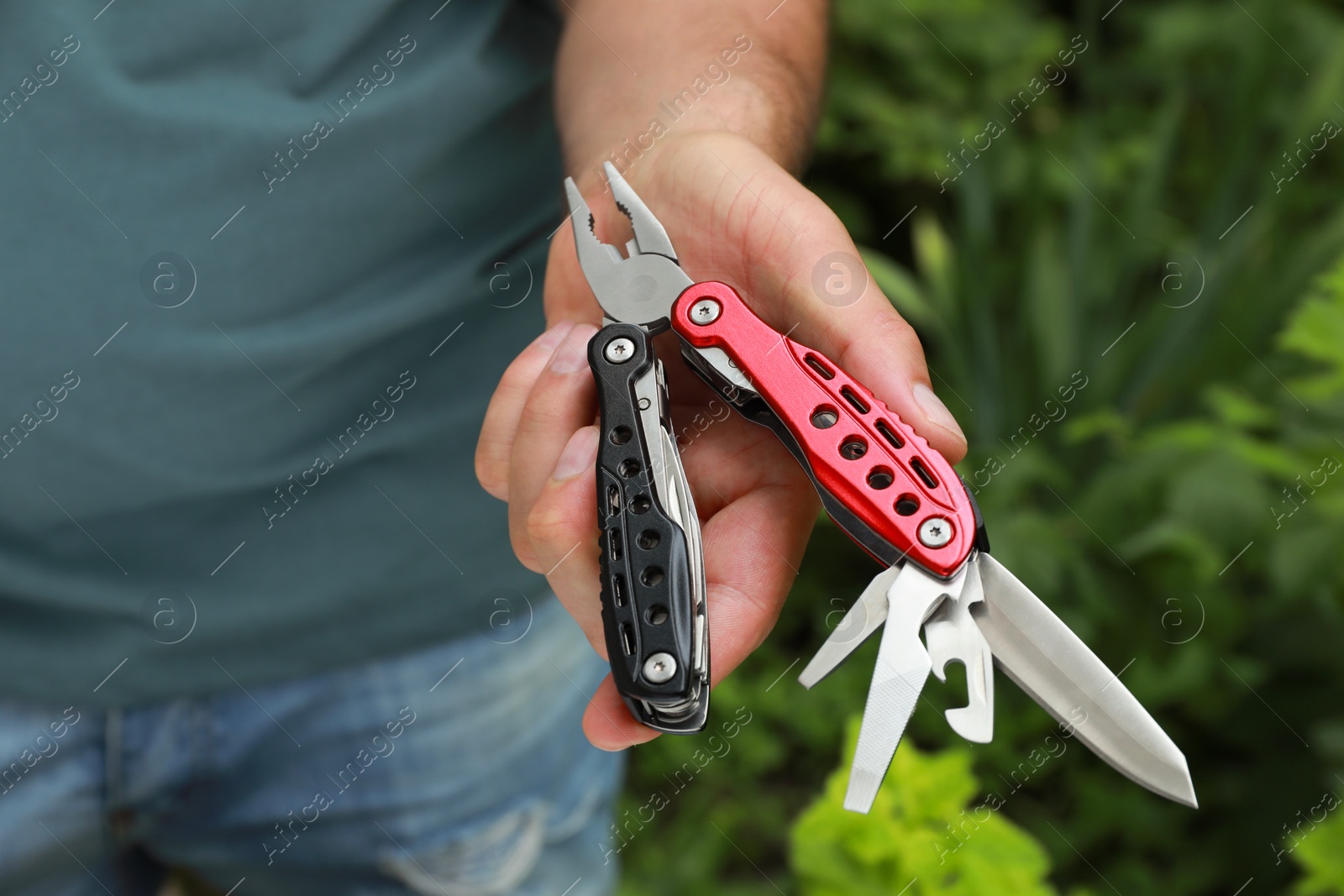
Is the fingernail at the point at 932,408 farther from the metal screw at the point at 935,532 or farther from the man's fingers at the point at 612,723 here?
the man's fingers at the point at 612,723

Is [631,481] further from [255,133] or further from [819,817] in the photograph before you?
[255,133]

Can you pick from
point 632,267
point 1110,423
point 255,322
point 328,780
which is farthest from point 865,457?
point 1110,423

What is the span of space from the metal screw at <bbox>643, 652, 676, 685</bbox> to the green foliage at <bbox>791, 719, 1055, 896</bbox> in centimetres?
24

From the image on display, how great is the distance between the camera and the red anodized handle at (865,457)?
76 cm

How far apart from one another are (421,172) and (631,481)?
41 cm

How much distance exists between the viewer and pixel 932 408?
798 millimetres

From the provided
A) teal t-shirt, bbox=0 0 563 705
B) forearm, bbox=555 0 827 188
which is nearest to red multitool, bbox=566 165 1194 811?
forearm, bbox=555 0 827 188

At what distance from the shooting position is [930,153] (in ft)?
6.84

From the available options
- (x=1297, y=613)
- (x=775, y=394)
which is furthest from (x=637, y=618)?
(x=1297, y=613)

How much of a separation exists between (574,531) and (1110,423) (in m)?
1.01

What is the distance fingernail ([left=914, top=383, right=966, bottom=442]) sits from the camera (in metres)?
0.79
